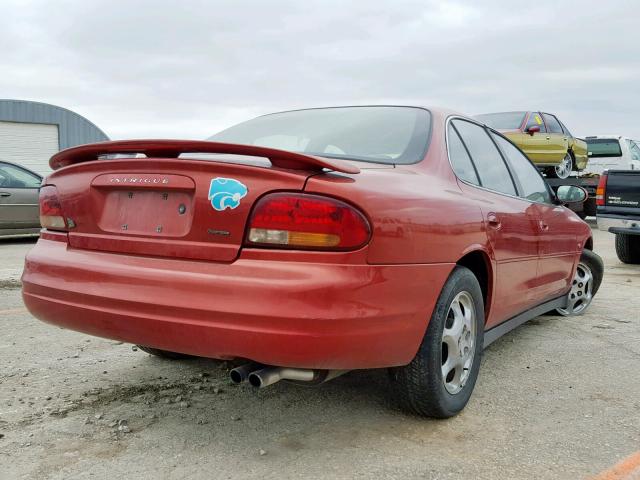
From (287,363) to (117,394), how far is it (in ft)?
4.26

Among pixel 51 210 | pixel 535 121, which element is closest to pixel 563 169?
pixel 535 121

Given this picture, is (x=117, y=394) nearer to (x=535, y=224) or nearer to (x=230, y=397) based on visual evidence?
(x=230, y=397)

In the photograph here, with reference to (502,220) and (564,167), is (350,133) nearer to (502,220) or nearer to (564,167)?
(502,220)

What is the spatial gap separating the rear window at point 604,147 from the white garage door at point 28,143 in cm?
2304

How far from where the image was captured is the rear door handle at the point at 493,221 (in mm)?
3143

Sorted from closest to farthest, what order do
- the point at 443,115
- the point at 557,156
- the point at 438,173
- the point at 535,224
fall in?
the point at 438,173
the point at 443,115
the point at 535,224
the point at 557,156

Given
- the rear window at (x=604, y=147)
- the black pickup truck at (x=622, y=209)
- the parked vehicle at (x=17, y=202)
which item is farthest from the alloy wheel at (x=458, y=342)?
the rear window at (x=604, y=147)

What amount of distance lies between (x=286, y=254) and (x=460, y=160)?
1378mm

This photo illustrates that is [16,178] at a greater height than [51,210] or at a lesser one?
lesser

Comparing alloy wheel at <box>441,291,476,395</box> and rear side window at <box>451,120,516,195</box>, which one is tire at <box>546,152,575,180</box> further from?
alloy wheel at <box>441,291,476,395</box>

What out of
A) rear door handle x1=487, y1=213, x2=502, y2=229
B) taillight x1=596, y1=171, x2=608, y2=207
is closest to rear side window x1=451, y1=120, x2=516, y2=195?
rear door handle x1=487, y1=213, x2=502, y2=229

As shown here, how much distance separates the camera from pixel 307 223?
2256 millimetres

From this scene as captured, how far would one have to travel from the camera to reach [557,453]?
2.54 m

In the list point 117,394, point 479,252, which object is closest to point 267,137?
point 479,252
